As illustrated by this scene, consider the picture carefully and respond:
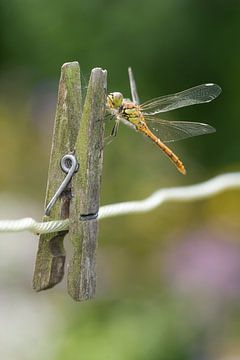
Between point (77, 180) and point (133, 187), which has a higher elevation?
point (133, 187)

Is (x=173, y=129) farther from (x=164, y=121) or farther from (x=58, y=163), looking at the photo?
(x=58, y=163)

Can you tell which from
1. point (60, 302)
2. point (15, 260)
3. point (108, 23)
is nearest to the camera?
point (60, 302)

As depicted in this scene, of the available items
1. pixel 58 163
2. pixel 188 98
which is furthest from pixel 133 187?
pixel 58 163

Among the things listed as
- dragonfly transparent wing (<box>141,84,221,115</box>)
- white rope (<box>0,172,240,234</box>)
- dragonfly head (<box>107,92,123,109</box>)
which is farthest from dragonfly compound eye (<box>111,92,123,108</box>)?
dragonfly transparent wing (<box>141,84,221,115</box>)

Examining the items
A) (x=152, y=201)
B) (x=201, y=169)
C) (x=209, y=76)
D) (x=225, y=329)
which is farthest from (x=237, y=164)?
(x=152, y=201)

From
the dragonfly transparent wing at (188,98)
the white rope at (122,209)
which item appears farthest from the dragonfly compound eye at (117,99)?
the dragonfly transparent wing at (188,98)

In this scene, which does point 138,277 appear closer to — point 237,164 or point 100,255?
point 100,255

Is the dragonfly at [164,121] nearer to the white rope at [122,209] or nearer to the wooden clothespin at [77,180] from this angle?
the white rope at [122,209]
